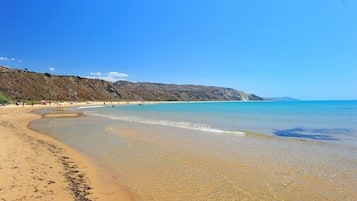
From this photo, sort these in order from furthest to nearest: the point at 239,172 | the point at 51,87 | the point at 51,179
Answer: the point at 51,87
the point at 239,172
the point at 51,179

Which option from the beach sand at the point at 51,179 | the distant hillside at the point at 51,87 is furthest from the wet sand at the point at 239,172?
the distant hillside at the point at 51,87

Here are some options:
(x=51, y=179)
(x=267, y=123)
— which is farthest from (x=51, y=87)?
(x=51, y=179)

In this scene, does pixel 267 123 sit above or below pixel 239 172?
above

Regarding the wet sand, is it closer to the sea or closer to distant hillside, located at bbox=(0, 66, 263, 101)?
the sea

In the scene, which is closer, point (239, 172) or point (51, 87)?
point (239, 172)

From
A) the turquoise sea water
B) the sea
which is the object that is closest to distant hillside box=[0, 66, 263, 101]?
the turquoise sea water

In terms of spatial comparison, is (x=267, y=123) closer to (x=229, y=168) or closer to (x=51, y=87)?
(x=229, y=168)

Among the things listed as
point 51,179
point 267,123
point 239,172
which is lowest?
point 239,172

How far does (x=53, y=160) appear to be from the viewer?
951 centimetres

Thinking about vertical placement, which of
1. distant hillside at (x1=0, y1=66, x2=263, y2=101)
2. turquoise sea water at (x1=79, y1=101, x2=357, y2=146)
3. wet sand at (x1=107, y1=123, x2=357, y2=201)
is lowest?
wet sand at (x1=107, y1=123, x2=357, y2=201)

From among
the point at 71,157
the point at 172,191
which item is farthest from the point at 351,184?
the point at 71,157

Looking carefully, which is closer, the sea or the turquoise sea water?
the sea

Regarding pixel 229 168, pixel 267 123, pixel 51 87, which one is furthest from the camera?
pixel 51 87

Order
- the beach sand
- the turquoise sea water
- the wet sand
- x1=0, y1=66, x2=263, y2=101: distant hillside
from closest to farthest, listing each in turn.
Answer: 1. the beach sand
2. the wet sand
3. the turquoise sea water
4. x1=0, y1=66, x2=263, y2=101: distant hillside
